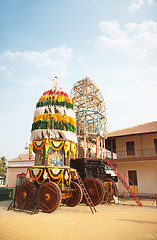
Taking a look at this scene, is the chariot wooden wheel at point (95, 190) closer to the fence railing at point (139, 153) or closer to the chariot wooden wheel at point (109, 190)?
the chariot wooden wheel at point (109, 190)

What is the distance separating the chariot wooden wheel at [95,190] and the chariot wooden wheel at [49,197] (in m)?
3.93

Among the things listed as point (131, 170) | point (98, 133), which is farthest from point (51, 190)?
point (131, 170)

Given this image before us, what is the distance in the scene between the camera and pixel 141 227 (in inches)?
289

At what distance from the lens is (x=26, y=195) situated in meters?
11.3

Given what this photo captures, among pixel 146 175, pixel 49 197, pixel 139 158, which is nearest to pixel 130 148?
pixel 139 158

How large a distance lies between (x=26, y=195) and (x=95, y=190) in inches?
200

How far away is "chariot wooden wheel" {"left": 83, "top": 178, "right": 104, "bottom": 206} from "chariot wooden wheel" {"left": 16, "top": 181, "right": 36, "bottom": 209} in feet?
14.5

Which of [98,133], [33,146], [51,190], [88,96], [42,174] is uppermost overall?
[88,96]

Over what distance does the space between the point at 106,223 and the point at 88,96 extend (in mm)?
13407

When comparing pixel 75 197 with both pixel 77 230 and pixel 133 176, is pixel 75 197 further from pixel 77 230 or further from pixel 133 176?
pixel 133 176

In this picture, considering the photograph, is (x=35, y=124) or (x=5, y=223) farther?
(x=35, y=124)

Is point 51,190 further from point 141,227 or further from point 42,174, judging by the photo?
point 141,227

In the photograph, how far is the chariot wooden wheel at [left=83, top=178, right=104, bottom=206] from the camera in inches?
509

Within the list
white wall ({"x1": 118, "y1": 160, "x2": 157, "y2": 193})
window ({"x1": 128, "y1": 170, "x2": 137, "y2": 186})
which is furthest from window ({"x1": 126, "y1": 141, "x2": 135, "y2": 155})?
window ({"x1": 128, "y1": 170, "x2": 137, "y2": 186})
